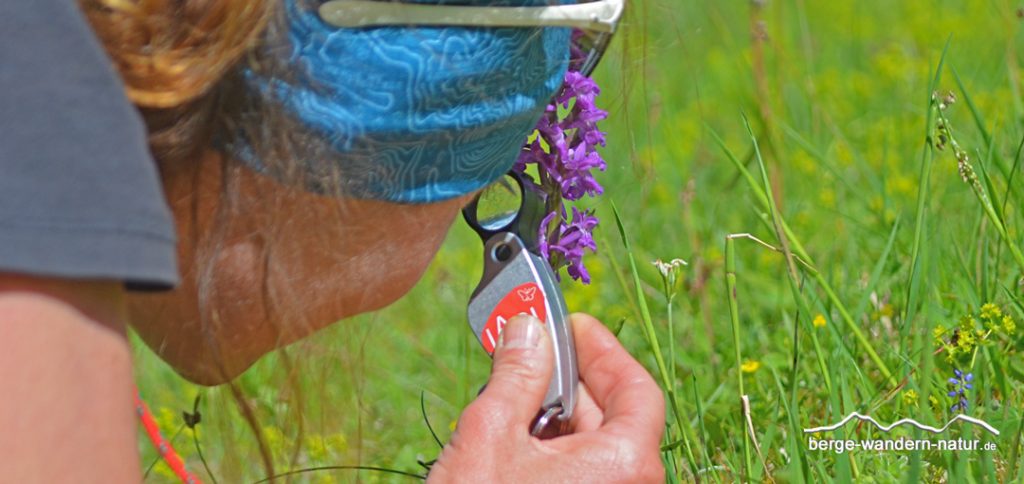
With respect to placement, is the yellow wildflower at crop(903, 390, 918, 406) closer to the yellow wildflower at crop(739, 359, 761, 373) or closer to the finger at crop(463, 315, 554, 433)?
the yellow wildflower at crop(739, 359, 761, 373)

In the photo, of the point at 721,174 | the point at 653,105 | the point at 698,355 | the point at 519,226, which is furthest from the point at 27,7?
the point at 721,174

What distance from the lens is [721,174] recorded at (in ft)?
11.3

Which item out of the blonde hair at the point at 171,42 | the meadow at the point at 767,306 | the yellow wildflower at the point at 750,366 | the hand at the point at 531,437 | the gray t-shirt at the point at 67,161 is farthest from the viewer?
the yellow wildflower at the point at 750,366

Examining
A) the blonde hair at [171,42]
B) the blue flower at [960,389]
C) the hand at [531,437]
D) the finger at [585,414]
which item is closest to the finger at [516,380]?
the hand at [531,437]

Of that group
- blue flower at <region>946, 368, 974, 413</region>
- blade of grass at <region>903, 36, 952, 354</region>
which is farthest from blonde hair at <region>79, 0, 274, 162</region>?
blue flower at <region>946, 368, 974, 413</region>

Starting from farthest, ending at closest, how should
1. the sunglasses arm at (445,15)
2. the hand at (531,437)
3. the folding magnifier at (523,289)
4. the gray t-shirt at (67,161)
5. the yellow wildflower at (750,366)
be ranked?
the yellow wildflower at (750,366)
the folding magnifier at (523,289)
the hand at (531,437)
the sunglasses arm at (445,15)
the gray t-shirt at (67,161)

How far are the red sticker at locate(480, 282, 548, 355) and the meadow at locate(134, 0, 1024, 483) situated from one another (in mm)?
152

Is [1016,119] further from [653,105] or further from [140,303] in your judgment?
[140,303]

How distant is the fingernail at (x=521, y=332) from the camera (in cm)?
143

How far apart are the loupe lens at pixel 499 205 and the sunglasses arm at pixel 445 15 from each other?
0.28 meters

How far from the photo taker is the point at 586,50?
1518 mm

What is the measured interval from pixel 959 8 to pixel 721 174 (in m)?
1.56

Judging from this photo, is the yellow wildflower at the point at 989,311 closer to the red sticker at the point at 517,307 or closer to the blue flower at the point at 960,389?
the blue flower at the point at 960,389

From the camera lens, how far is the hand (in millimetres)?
1357
